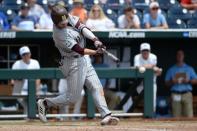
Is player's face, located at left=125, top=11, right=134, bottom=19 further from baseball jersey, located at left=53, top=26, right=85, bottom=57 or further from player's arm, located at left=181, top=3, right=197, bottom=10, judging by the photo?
baseball jersey, located at left=53, top=26, right=85, bottom=57

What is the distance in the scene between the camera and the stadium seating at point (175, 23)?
42.5 feet

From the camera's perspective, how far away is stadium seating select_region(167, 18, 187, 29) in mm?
12961

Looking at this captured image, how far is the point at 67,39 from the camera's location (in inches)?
322

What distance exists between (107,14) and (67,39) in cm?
484

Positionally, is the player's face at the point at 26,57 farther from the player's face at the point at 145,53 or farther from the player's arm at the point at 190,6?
the player's arm at the point at 190,6

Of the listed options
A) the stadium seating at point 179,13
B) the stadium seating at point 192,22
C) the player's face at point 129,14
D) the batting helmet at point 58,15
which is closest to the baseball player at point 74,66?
the batting helmet at point 58,15

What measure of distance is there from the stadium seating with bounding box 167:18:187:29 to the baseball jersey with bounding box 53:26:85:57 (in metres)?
4.88

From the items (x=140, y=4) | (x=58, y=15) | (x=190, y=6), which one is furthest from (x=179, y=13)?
(x=58, y=15)

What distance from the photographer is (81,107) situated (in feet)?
40.3

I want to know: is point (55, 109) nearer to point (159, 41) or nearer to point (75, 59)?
point (159, 41)

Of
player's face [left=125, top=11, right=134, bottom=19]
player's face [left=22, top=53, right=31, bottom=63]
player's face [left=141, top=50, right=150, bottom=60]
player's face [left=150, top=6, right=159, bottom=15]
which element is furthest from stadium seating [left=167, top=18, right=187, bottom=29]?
player's face [left=22, top=53, right=31, bottom=63]

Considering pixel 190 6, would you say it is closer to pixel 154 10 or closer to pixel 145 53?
pixel 154 10

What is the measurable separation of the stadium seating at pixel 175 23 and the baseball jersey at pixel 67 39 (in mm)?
4884

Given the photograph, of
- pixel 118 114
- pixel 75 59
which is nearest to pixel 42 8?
pixel 118 114
